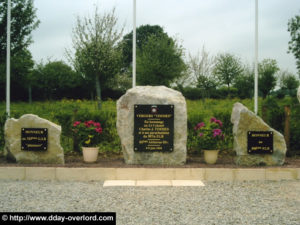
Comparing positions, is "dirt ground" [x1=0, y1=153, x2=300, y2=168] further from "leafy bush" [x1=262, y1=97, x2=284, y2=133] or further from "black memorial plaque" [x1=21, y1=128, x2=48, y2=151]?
"leafy bush" [x1=262, y1=97, x2=284, y2=133]

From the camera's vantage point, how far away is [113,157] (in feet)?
28.0

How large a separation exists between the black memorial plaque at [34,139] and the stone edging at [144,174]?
2.15 ft

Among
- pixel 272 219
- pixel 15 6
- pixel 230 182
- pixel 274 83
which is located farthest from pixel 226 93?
pixel 272 219

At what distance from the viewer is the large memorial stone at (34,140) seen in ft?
23.3

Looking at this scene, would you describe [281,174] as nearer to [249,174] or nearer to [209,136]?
[249,174]

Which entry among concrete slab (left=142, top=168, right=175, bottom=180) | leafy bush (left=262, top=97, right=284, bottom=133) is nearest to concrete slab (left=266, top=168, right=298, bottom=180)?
concrete slab (left=142, top=168, right=175, bottom=180)

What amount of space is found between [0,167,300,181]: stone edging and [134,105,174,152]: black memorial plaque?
2.48ft

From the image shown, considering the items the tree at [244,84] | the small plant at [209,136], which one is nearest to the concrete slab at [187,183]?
the small plant at [209,136]

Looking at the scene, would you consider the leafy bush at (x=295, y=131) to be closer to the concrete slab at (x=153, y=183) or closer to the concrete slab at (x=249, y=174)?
the concrete slab at (x=249, y=174)

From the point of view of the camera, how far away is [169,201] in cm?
508

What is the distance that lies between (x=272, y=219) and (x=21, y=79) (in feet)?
75.8

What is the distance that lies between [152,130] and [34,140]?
260 cm

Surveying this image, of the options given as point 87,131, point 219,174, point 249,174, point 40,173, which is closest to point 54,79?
point 87,131

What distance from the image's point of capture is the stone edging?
6551 millimetres
